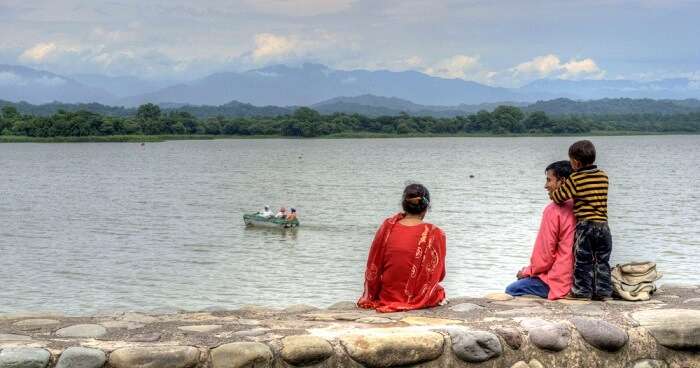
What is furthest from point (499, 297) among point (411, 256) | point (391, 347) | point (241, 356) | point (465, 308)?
Answer: point (241, 356)

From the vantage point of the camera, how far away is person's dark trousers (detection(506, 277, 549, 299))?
33.3 ft

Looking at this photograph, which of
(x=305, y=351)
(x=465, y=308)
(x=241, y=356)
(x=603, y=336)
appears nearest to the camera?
(x=241, y=356)

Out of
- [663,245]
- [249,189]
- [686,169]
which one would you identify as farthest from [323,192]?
[686,169]

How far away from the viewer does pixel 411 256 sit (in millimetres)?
9359

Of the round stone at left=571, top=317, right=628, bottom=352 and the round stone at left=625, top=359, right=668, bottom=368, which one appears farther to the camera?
the round stone at left=625, top=359, right=668, bottom=368

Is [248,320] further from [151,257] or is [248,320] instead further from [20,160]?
[20,160]

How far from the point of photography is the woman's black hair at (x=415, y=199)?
938cm

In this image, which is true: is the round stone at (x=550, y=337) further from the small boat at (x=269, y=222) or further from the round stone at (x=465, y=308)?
the small boat at (x=269, y=222)

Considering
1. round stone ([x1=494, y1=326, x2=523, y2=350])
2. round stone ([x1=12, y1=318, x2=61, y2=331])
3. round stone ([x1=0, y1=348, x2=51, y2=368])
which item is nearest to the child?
round stone ([x1=494, y1=326, x2=523, y2=350])

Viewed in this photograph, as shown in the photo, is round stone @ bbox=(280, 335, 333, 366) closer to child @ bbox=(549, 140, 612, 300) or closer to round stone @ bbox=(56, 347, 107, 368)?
round stone @ bbox=(56, 347, 107, 368)

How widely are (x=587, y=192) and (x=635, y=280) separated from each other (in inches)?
45.6

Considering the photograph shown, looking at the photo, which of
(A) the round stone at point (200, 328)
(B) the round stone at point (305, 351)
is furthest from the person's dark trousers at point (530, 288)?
(A) the round stone at point (200, 328)

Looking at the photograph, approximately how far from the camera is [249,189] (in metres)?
67.9

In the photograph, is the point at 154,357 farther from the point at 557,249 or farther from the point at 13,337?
the point at 557,249
